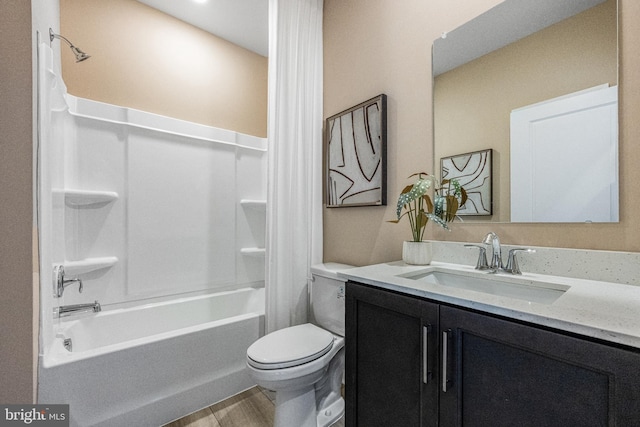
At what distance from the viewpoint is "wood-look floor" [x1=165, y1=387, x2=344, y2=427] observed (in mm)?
1507

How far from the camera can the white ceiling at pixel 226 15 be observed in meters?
2.16

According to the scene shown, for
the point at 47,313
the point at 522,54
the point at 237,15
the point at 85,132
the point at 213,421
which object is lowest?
the point at 213,421

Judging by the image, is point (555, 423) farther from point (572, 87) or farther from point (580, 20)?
point (580, 20)

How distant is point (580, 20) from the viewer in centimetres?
105

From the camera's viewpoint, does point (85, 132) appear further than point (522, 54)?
Yes

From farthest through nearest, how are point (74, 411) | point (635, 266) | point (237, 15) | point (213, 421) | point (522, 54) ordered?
point (237, 15) → point (213, 421) → point (74, 411) → point (522, 54) → point (635, 266)

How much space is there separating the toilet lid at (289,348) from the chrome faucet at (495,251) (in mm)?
855

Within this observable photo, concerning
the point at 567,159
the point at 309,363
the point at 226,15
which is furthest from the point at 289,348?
the point at 226,15

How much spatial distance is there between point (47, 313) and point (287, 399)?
46.1 inches

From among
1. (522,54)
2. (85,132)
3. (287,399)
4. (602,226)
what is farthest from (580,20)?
(85,132)

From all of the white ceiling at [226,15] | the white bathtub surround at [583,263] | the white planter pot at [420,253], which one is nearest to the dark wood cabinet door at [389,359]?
the white planter pot at [420,253]

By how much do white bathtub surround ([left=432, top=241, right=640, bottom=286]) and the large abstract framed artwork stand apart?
73cm

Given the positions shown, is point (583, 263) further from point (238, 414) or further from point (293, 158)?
point (238, 414)

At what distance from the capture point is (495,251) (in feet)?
3.80
